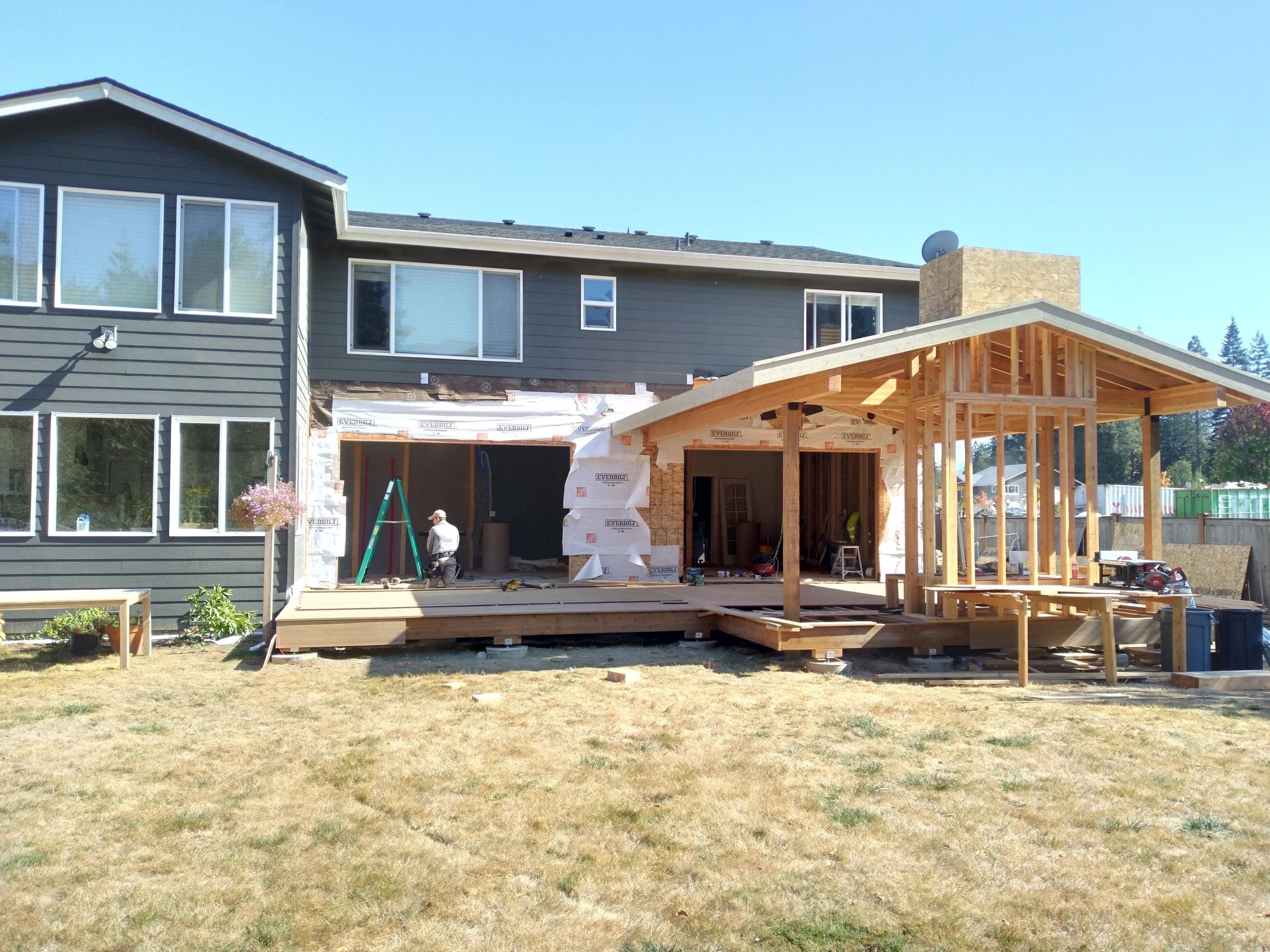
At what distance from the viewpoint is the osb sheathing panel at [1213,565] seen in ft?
44.3

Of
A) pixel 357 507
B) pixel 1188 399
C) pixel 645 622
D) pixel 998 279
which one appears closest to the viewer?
pixel 1188 399

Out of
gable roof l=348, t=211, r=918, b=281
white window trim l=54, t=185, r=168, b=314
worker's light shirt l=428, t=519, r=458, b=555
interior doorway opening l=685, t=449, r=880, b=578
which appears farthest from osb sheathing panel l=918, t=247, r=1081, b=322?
white window trim l=54, t=185, r=168, b=314

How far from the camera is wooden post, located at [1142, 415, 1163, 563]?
10.3 metres

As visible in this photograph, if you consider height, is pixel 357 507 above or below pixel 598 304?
below

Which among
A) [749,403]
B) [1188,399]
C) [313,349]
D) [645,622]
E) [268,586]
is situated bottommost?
[645,622]

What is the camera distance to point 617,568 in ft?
45.4

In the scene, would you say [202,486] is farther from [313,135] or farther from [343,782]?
[343,782]

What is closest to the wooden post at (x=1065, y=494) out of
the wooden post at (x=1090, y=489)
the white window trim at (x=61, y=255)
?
the wooden post at (x=1090, y=489)

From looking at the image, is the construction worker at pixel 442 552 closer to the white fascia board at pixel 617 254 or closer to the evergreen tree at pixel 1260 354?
Answer: the white fascia board at pixel 617 254

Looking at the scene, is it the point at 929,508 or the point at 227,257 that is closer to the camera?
the point at 929,508

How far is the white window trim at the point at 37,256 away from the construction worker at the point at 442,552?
17.7 ft

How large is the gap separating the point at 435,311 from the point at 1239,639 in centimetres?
1049

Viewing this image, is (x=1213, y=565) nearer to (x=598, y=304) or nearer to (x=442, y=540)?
(x=598, y=304)

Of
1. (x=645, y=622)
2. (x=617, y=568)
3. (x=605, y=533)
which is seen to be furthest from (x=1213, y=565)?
(x=645, y=622)
